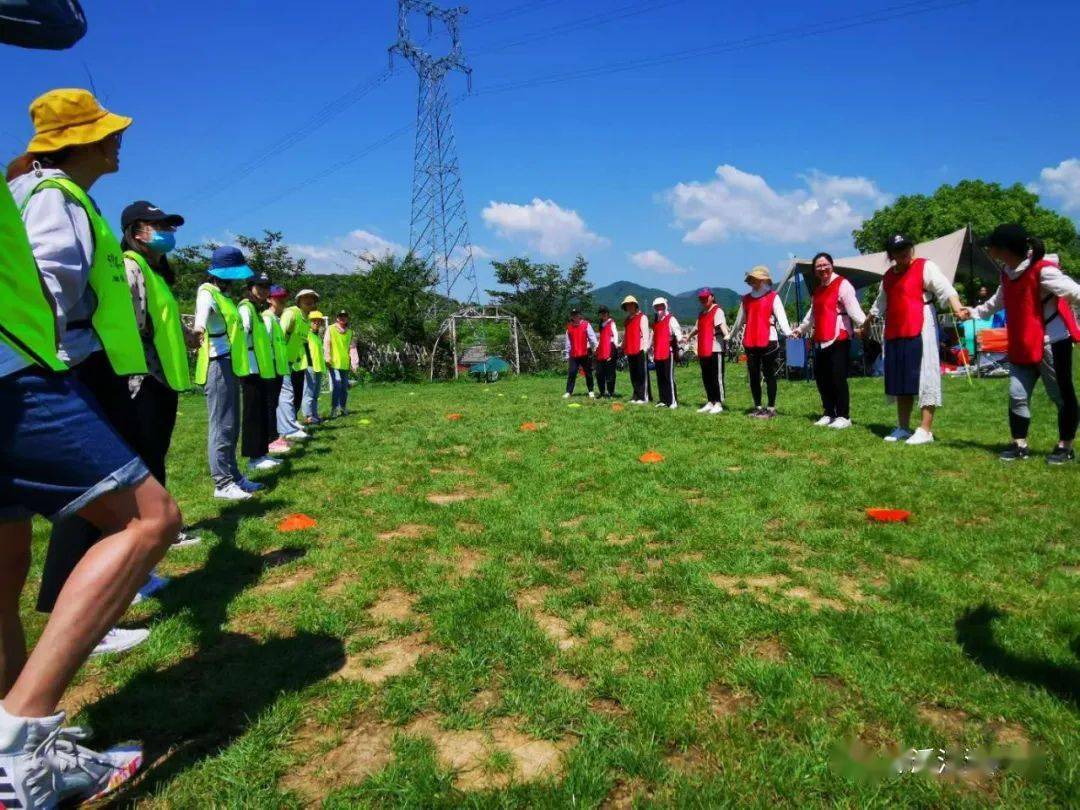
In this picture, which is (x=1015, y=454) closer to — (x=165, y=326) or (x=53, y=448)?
(x=165, y=326)

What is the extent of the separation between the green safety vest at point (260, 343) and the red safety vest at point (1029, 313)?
7535mm

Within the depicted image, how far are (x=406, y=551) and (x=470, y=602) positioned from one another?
41.7 inches

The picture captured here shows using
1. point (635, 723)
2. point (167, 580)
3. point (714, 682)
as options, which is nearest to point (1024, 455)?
point (714, 682)

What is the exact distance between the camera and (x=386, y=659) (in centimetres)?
284

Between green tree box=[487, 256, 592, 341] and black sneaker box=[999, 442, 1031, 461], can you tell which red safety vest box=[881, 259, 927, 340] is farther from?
green tree box=[487, 256, 592, 341]

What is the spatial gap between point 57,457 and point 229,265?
15.4 feet

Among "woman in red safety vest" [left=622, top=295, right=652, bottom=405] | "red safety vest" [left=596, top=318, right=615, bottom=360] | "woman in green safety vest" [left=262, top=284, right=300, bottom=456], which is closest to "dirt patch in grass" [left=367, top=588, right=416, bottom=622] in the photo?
"woman in green safety vest" [left=262, top=284, right=300, bottom=456]

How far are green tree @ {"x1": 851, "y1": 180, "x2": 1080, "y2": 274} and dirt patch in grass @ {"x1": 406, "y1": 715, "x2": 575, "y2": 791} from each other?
48.8m

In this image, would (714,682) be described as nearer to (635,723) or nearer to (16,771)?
(635,723)

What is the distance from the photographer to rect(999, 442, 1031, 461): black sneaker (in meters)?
6.09

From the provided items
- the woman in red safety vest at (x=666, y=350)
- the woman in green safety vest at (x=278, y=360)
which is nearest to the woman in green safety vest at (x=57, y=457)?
the woman in green safety vest at (x=278, y=360)

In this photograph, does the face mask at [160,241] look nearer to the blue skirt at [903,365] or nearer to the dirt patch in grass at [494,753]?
the dirt patch in grass at [494,753]

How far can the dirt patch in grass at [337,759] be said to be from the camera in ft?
6.78

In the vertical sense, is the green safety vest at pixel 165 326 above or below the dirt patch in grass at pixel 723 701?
above
